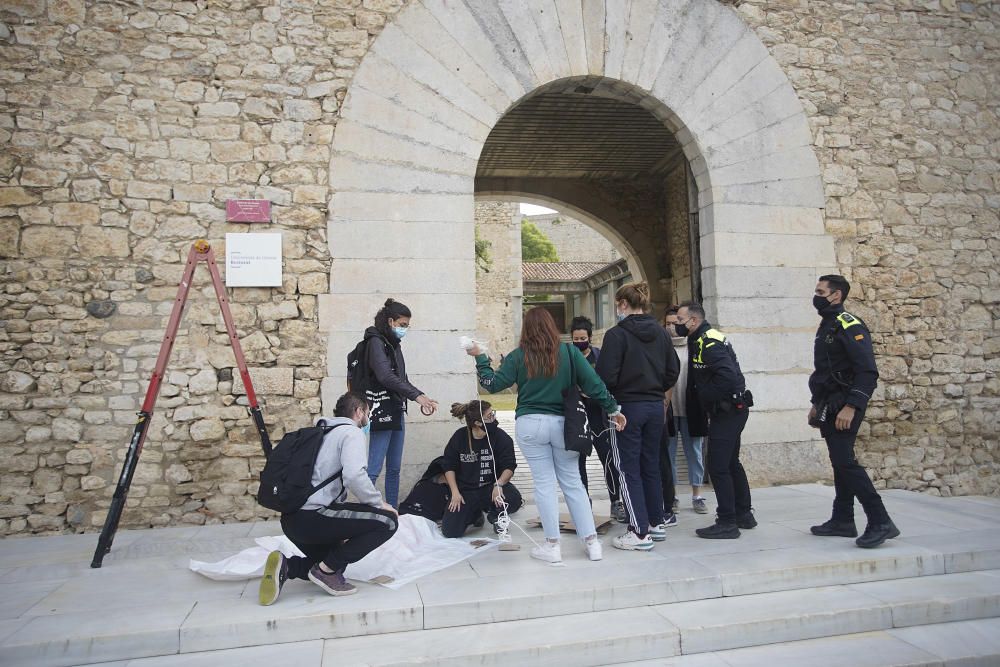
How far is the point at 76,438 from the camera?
16.8 feet

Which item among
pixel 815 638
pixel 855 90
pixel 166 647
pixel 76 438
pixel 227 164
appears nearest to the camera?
pixel 166 647

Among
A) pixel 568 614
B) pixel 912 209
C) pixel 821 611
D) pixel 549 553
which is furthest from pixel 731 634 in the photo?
pixel 912 209

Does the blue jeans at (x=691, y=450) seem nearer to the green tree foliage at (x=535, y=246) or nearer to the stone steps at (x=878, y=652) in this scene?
the stone steps at (x=878, y=652)

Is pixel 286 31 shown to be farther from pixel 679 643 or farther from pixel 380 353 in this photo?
pixel 679 643

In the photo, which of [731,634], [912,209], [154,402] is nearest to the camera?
[731,634]

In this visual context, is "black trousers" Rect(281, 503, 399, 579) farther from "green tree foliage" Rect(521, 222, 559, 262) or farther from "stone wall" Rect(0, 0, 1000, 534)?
"green tree foliage" Rect(521, 222, 559, 262)

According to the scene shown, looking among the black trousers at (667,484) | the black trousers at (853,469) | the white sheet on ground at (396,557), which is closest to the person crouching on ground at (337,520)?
the white sheet on ground at (396,557)

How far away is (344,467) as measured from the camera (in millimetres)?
3461

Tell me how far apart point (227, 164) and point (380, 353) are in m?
2.17

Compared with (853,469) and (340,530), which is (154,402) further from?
(853,469)

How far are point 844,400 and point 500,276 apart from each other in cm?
2064

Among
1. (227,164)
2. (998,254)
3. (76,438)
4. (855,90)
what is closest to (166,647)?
(76,438)

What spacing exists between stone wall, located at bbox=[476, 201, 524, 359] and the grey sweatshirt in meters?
20.7

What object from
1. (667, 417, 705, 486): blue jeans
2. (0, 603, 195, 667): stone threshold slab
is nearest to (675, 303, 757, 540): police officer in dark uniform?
(667, 417, 705, 486): blue jeans
